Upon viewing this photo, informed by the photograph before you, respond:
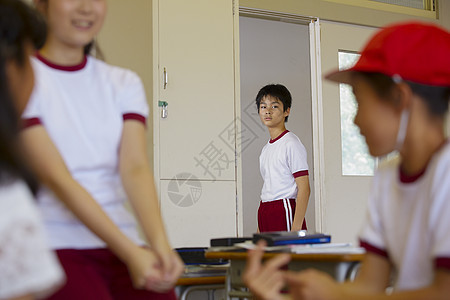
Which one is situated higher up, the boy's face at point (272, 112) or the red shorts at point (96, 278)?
the boy's face at point (272, 112)

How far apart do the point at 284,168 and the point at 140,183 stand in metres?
2.53

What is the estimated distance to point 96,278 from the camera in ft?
3.90

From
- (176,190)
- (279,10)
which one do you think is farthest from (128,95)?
(279,10)

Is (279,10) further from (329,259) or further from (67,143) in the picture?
(67,143)

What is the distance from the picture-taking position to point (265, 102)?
423 cm

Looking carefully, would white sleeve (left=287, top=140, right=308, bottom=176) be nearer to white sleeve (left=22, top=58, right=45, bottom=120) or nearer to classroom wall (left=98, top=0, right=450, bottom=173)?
classroom wall (left=98, top=0, right=450, bottom=173)

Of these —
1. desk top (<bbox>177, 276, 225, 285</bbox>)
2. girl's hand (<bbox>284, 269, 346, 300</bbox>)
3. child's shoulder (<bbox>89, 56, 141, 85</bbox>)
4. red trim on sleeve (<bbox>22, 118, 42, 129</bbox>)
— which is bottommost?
desk top (<bbox>177, 276, 225, 285</bbox>)

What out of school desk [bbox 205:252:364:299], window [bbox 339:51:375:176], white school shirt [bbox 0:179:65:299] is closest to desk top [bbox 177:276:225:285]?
school desk [bbox 205:252:364:299]

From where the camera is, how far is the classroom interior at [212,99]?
12.6 ft

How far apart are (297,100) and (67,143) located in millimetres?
5116

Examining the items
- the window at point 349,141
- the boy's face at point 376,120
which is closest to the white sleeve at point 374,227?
the boy's face at point 376,120

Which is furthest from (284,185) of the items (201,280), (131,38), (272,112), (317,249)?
(317,249)

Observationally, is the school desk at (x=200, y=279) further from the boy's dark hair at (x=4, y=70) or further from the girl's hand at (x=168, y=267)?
the boy's dark hair at (x=4, y=70)

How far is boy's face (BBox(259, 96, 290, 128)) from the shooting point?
4.13 meters
